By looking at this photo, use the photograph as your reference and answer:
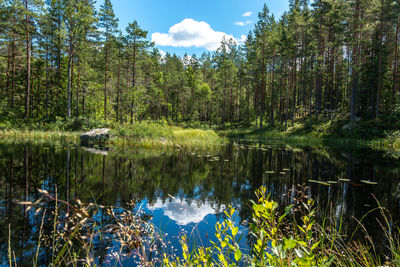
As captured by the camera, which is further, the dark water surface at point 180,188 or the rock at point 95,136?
the rock at point 95,136

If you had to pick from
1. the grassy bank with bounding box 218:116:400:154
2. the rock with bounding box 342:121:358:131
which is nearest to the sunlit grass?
the grassy bank with bounding box 218:116:400:154

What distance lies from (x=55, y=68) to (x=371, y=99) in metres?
40.7

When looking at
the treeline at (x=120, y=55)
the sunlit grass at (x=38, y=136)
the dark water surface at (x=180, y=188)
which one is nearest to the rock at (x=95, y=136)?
the sunlit grass at (x=38, y=136)

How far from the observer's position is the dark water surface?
14.4 ft

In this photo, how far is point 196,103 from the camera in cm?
5778

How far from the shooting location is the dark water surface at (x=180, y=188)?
440cm

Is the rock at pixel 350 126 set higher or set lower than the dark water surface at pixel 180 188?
higher

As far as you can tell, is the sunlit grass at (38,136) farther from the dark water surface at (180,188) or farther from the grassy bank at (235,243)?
the grassy bank at (235,243)

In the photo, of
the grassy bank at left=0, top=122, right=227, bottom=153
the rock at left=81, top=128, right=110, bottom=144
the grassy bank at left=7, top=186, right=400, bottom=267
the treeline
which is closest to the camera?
the grassy bank at left=7, top=186, right=400, bottom=267

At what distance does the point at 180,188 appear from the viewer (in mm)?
7246

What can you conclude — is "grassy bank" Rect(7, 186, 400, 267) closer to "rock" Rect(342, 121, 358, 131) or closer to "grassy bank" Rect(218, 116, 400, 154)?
"grassy bank" Rect(218, 116, 400, 154)

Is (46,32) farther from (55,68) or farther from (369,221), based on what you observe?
(369,221)

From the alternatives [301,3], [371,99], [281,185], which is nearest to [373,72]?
[371,99]

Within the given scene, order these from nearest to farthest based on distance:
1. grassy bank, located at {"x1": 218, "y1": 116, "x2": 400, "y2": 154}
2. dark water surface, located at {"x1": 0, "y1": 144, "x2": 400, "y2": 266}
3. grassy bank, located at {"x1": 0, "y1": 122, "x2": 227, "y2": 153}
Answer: dark water surface, located at {"x1": 0, "y1": 144, "x2": 400, "y2": 266} < grassy bank, located at {"x1": 0, "y1": 122, "x2": 227, "y2": 153} < grassy bank, located at {"x1": 218, "y1": 116, "x2": 400, "y2": 154}
